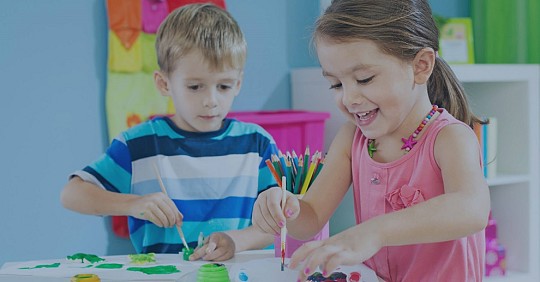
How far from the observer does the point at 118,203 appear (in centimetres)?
150

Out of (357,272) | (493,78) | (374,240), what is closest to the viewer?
(374,240)

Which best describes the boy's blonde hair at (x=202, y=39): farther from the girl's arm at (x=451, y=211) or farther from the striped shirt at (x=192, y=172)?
the girl's arm at (x=451, y=211)

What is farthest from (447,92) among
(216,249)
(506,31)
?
(506,31)

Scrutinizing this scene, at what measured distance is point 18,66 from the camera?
90.4 inches

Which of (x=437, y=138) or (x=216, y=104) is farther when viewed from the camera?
(x=216, y=104)

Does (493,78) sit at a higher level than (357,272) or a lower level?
higher

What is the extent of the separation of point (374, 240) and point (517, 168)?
2148 millimetres

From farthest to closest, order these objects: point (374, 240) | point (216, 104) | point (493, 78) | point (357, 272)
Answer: point (493, 78) < point (216, 104) < point (357, 272) < point (374, 240)

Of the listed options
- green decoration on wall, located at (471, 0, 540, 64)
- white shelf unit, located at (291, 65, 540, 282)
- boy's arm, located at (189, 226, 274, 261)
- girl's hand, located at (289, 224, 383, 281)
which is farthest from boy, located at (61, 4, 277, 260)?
green decoration on wall, located at (471, 0, 540, 64)

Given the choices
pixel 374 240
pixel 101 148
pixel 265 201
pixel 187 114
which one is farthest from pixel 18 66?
pixel 374 240

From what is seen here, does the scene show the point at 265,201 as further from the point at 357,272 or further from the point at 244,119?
the point at 244,119

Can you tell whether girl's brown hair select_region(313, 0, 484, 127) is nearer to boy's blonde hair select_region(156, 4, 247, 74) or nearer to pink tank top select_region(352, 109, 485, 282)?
pink tank top select_region(352, 109, 485, 282)

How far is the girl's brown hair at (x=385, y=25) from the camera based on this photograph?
43.8 inches

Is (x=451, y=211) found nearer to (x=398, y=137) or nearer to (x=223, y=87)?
(x=398, y=137)
